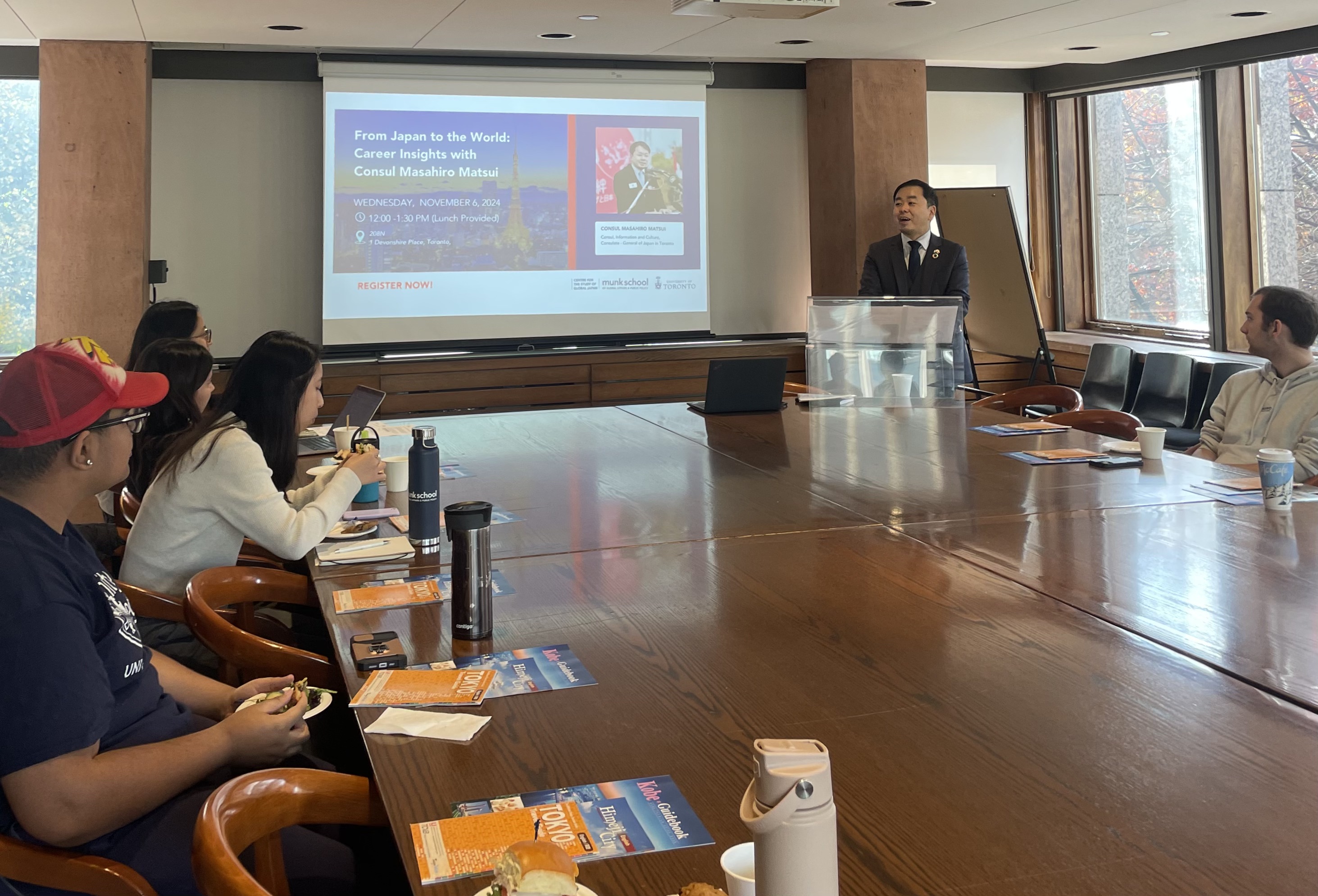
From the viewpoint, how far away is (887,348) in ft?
15.6

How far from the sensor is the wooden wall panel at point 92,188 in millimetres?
6465

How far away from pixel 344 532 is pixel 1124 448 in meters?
2.34

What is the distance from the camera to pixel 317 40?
6691mm

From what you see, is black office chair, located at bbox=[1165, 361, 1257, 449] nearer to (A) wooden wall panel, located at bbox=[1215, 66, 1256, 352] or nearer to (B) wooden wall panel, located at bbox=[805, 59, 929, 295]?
(A) wooden wall panel, located at bbox=[1215, 66, 1256, 352]

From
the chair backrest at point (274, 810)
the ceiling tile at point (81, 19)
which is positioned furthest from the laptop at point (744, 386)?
the ceiling tile at point (81, 19)

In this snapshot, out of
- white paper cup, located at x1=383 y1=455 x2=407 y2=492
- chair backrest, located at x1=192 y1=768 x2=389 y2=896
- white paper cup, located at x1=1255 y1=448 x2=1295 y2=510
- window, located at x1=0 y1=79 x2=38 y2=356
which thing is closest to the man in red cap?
chair backrest, located at x1=192 y1=768 x2=389 y2=896

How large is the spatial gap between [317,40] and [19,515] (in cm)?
581

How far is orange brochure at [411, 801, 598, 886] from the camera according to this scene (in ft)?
3.86

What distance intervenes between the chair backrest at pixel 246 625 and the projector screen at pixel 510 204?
5110mm

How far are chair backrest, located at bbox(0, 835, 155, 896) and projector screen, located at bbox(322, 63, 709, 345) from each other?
6.20 m

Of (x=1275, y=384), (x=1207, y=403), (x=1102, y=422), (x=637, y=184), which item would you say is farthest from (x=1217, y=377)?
(x=637, y=184)

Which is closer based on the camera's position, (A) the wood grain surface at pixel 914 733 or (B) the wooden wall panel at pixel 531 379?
(A) the wood grain surface at pixel 914 733

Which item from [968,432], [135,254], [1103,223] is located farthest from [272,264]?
[1103,223]

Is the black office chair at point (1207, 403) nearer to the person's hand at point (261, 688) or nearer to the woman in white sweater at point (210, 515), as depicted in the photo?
the woman in white sweater at point (210, 515)
